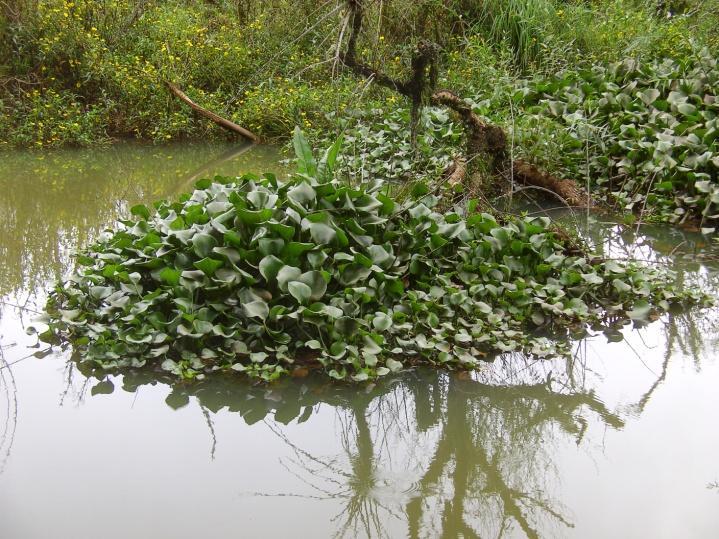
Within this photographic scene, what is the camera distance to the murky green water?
235cm

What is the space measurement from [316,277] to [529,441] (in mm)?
1116

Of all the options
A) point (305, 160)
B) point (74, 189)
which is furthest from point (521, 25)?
point (305, 160)

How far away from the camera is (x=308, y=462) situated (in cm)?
270

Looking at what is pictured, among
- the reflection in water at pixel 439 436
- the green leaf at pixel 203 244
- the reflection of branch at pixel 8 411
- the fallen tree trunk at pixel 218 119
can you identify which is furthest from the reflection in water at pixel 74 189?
the reflection in water at pixel 439 436

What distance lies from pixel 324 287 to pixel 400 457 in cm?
87

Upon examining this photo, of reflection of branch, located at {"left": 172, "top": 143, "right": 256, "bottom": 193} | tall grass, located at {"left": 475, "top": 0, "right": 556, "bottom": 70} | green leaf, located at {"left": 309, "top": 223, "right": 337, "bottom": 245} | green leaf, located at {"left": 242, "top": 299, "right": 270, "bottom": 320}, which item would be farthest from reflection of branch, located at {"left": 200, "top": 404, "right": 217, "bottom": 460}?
tall grass, located at {"left": 475, "top": 0, "right": 556, "bottom": 70}

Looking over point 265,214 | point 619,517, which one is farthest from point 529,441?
point 265,214

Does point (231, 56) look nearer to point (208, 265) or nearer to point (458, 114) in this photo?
point (458, 114)

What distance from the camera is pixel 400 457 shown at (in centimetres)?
273

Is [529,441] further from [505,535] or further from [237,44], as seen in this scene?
[237,44]

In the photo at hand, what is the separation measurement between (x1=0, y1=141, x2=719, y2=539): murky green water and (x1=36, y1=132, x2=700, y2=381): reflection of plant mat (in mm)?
137

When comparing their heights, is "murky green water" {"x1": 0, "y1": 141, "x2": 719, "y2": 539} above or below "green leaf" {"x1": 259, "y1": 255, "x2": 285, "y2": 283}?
below

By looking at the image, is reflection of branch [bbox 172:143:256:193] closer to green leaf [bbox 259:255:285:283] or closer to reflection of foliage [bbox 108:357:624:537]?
green leaf [bbox 259:255:285:283]

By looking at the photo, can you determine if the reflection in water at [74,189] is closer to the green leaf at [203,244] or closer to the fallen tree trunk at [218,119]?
the fallen tree trunk at [218,119]
